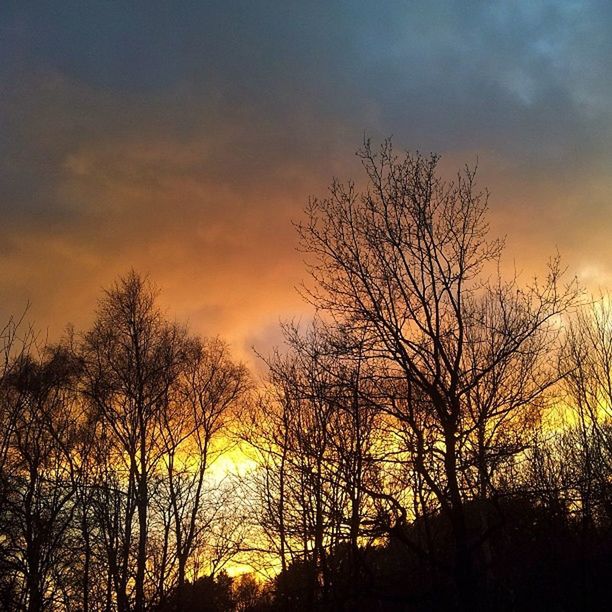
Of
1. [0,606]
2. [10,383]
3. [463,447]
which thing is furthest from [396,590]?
[10,383]

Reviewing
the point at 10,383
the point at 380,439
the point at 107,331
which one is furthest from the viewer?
the point at 107,331

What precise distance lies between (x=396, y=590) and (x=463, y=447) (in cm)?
521

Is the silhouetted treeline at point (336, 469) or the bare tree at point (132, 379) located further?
the bare tree at point (132, 379)

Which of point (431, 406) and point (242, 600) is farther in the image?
point (242, 600)

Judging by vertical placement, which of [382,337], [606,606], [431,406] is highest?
[382,337]

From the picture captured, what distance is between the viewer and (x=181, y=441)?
876 inches

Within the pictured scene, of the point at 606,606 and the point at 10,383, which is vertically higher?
the point at 10,383

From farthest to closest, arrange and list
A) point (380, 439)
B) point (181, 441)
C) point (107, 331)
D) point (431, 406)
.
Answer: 1. point (181, 441)
2. point (107, 331)
3. point (380, 439)
4. point (431, 406)

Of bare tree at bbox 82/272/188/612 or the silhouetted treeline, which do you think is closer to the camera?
the silhouetted treeline

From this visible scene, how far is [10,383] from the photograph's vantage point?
7609mm

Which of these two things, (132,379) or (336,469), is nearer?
(336,469)

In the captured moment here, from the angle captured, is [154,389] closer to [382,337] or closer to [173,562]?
[173,562]

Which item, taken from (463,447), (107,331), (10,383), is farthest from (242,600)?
(10,383)

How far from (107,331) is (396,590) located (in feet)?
40.1
